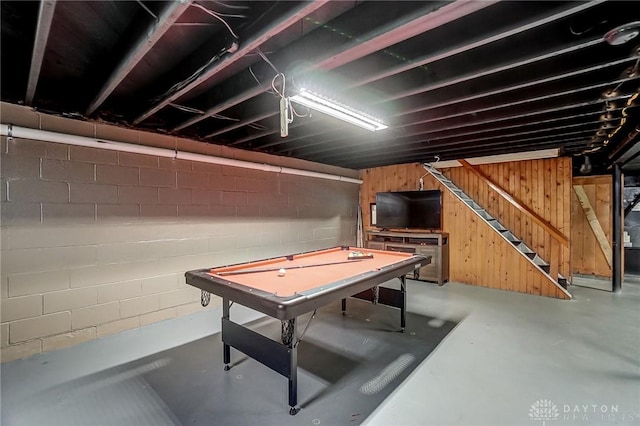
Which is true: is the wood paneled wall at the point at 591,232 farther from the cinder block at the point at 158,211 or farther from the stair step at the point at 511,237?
the cinder block at the point at 158,211

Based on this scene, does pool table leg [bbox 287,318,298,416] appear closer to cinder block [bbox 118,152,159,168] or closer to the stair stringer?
cinder block [bbox 118,152,159,168]

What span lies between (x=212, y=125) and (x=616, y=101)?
414 centimetres

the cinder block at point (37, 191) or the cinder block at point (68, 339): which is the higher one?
the cinder block at point (37, 191)

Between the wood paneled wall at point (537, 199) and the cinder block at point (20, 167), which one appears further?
the wood paneled wall at point (537, 199)

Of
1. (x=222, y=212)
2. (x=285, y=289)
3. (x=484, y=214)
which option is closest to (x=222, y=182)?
(x=222, y=212)

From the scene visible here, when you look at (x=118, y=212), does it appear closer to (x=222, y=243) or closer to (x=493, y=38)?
(x=222, y=243)

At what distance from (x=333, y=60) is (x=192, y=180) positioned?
265cm

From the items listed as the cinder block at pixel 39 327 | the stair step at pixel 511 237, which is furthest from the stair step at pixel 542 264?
the cinder block at pixel 39 327

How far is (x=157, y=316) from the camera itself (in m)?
3.45

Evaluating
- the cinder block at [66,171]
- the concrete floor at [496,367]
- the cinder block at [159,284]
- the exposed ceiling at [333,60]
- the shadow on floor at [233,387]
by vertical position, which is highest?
the exposed ceiling at [333,60]

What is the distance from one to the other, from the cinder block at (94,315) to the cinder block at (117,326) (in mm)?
50

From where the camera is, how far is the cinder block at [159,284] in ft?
11.1

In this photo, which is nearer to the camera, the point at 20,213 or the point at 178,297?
the point at 20,213

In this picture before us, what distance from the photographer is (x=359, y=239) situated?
264 inches
